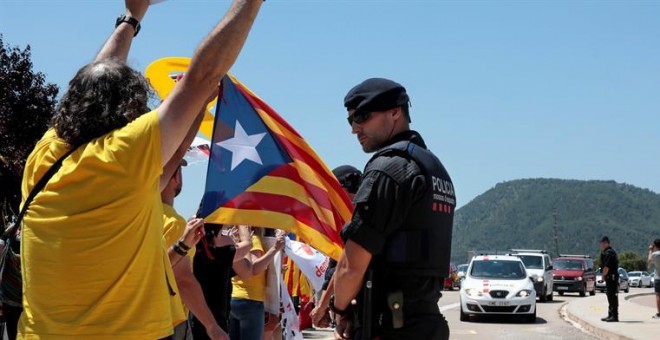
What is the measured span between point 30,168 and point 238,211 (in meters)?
2.68

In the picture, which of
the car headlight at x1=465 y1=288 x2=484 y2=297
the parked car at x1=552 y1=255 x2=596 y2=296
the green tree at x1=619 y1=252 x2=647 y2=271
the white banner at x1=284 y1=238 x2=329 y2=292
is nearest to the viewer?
the white banner at x1=284 y1=238 x2=329 y2=292

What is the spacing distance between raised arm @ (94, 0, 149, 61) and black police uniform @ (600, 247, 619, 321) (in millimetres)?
18023

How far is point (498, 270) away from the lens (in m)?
24.2

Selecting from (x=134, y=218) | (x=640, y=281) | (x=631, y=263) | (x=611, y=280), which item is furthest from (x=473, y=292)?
(x=631, y=263)

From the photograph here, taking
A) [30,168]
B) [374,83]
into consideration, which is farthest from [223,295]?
[30,168]

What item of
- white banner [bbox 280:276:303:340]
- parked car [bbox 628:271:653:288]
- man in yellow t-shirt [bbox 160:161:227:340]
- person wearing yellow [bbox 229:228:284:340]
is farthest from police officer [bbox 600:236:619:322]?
parked car [bbox 628:271:653:288]

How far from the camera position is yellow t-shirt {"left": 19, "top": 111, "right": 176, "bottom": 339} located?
2656 mm

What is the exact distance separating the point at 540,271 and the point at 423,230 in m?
29.9

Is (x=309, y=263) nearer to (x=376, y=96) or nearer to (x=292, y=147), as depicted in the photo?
(x=292, y=147)

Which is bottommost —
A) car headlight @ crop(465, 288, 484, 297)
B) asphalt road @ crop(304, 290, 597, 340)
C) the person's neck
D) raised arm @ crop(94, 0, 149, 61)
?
asphalt road @ crop(304, 290, 597, 340)

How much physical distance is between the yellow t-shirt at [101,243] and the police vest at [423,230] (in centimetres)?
113

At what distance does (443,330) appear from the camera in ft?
11.8

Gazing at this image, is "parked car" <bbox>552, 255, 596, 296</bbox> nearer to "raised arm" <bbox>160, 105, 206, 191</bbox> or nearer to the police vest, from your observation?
the police vest

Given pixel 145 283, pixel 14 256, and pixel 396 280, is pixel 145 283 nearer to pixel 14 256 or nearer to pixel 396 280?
pixel 396 280
